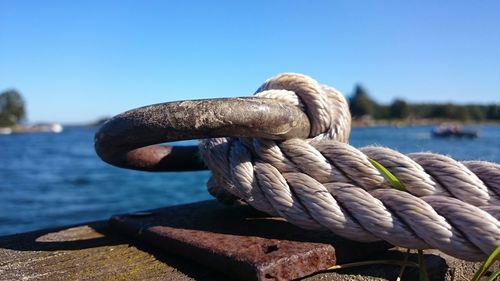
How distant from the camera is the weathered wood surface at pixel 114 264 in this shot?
1.10 m

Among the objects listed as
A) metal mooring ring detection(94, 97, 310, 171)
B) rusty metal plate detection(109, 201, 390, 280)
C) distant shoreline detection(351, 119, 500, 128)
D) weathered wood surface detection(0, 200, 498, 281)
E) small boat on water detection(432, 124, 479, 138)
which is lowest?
distant shoreline detection(351, 119, 500, 128)

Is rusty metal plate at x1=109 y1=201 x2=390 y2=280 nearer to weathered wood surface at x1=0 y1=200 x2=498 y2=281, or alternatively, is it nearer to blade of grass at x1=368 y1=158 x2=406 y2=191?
weathered wood surface at x1=0 y1=200 x2=498 y2=281

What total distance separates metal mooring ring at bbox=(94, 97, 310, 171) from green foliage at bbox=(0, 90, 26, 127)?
8326 cm

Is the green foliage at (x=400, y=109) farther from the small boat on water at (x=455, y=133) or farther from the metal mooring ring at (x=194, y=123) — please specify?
the metal mooring ring at (x=194, y=123)

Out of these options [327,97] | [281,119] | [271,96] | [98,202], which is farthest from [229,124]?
[98,202]

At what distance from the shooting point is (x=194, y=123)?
113 cm

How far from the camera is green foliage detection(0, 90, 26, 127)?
7319 cm

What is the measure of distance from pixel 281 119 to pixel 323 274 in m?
0.46

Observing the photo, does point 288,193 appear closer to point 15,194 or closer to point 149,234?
point 149,234

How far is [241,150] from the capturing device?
137 cm

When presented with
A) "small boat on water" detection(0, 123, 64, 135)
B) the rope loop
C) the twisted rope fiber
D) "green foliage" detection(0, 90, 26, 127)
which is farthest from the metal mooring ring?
"small boat on water" detection(0, 123, 64, 135)

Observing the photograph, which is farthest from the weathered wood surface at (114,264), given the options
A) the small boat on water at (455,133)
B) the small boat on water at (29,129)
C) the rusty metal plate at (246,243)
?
the small boat on water at (29,129)

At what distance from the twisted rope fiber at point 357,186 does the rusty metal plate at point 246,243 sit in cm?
6

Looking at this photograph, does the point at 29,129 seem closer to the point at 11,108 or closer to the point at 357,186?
the point at 11,108
